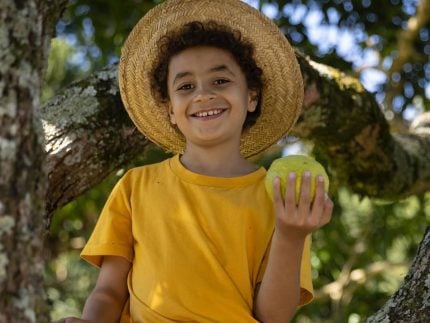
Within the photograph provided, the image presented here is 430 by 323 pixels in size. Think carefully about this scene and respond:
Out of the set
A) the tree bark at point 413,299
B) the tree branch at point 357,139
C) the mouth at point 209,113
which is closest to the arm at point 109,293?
the mouth at point 209,113

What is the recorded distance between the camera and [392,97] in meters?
6.00

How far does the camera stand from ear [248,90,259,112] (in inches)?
115

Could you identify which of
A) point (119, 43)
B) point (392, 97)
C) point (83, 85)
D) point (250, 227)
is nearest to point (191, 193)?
point (250, 227)

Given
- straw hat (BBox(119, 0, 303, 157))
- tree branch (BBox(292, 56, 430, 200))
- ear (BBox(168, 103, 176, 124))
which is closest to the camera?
ear (BBox(168, 103, 176, 124))

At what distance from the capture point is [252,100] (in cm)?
294

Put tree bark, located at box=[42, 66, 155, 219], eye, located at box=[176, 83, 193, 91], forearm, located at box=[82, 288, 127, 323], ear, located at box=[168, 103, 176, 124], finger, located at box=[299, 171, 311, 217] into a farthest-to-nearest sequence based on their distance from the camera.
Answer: tree bark, located at box=[42, 66, 155, 219] → ear, located at box=[168, 103, 176, 124] → eye, located at box=[176, 83, 193, 91] → forearm, located at box=[82, 288, 127, 323] → finger, located at box=[299, 171, 311, 217]

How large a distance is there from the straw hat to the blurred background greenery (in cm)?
158

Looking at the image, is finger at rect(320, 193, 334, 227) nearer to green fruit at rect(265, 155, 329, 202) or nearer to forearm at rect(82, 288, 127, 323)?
green fruit at rect(265, 155, 329, 202)

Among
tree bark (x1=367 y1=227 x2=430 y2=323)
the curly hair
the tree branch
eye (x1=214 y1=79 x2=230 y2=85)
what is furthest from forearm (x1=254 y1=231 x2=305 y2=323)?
the tree branch

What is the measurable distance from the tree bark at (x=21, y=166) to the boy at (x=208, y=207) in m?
0.82

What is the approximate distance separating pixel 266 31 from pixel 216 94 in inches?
18.0

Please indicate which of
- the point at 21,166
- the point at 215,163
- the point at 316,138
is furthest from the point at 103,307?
the point at 316,138

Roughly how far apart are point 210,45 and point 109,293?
2.42 ft

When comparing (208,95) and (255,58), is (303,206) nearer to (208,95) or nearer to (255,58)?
Answer: (208,95)
